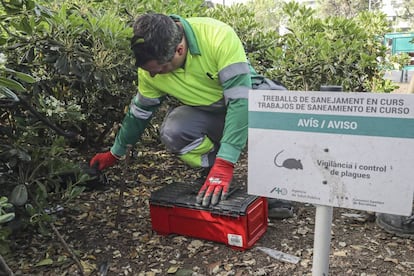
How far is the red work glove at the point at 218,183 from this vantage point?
196 centimetres

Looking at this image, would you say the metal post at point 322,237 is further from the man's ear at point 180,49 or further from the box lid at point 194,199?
the man's ear at point 180,49

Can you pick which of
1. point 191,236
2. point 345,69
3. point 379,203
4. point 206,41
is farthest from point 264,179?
point 345,69

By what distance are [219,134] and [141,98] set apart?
1.81 feet

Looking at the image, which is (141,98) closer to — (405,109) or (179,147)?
(179,147)

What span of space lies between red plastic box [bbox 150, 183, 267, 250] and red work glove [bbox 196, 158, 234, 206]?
1.7 inches

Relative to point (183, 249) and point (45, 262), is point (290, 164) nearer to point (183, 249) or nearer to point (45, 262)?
point (183, 249)

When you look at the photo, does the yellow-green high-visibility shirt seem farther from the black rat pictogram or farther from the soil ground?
the black rat pictogram

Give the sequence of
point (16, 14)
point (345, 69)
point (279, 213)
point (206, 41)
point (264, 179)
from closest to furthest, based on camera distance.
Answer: point (264, 179) < point (16, 14) < point (206, 41) < point (279, 213) < point (345, 69)

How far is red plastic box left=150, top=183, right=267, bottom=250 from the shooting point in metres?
1.88

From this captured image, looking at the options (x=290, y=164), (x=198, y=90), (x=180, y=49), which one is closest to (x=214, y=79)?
(x=198, y=90)

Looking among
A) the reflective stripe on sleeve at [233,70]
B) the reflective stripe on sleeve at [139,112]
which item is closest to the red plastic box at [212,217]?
the reflective stripe on sleeve at [139,112]

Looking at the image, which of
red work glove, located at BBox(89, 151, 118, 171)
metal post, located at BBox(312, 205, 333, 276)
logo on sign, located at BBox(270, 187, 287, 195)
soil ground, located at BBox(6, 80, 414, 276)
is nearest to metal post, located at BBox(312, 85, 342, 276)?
metal post, located at BBox(312, 205, 333, 276)

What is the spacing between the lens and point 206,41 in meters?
2.14

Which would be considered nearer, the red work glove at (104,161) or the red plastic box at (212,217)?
the red plastic box at (212,217)
